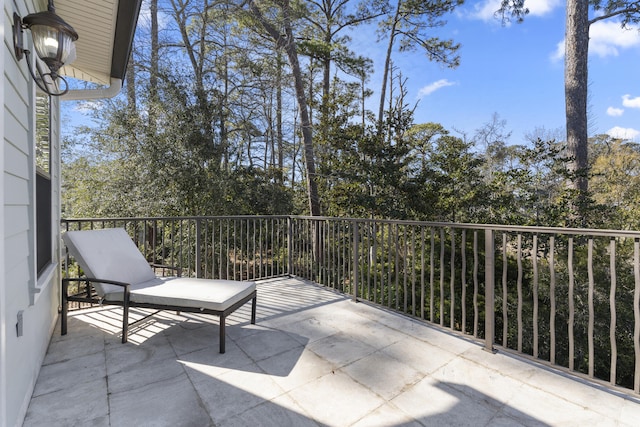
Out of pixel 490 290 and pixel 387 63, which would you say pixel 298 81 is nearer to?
pixel 387 63

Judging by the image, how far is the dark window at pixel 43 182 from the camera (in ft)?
7.71

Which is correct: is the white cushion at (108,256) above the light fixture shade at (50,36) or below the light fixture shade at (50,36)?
below

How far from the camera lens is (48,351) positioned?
8.14 ft

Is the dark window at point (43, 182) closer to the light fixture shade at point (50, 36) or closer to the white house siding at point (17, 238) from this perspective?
the white house siding at point (17, 238)

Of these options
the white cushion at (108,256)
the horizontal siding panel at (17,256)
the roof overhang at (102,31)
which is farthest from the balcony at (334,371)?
the roof overhang at (102,31)

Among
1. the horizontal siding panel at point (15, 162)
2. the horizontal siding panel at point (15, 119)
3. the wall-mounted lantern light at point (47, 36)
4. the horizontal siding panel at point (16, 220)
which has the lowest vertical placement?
the horizontal siding panel at point (16, 220)

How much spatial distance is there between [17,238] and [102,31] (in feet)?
7.51

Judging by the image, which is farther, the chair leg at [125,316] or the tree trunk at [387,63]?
the tree trunk at [387,63]

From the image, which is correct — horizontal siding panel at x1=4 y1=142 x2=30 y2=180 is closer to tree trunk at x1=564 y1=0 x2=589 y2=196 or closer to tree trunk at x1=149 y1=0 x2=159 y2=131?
tree trunk at x1=149 y1=0 x2=159 y2=131

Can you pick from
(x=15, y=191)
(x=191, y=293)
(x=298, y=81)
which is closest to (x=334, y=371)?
(x=191, y=293)

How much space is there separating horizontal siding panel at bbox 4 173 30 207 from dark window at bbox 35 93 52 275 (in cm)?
60

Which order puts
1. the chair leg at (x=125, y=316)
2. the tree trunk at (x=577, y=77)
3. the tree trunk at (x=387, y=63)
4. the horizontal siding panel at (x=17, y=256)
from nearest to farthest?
1. the horizontal siding panel at (x=17, y=256)
2. the chair leg at (x=125, y=316)
3. the tree trunk at (x=577, y=77)
4. the tree trunk at (x=387, y=63)

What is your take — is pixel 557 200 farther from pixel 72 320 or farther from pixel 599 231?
pixel 72 320

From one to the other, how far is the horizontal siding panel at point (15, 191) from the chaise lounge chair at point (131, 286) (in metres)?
1.00
